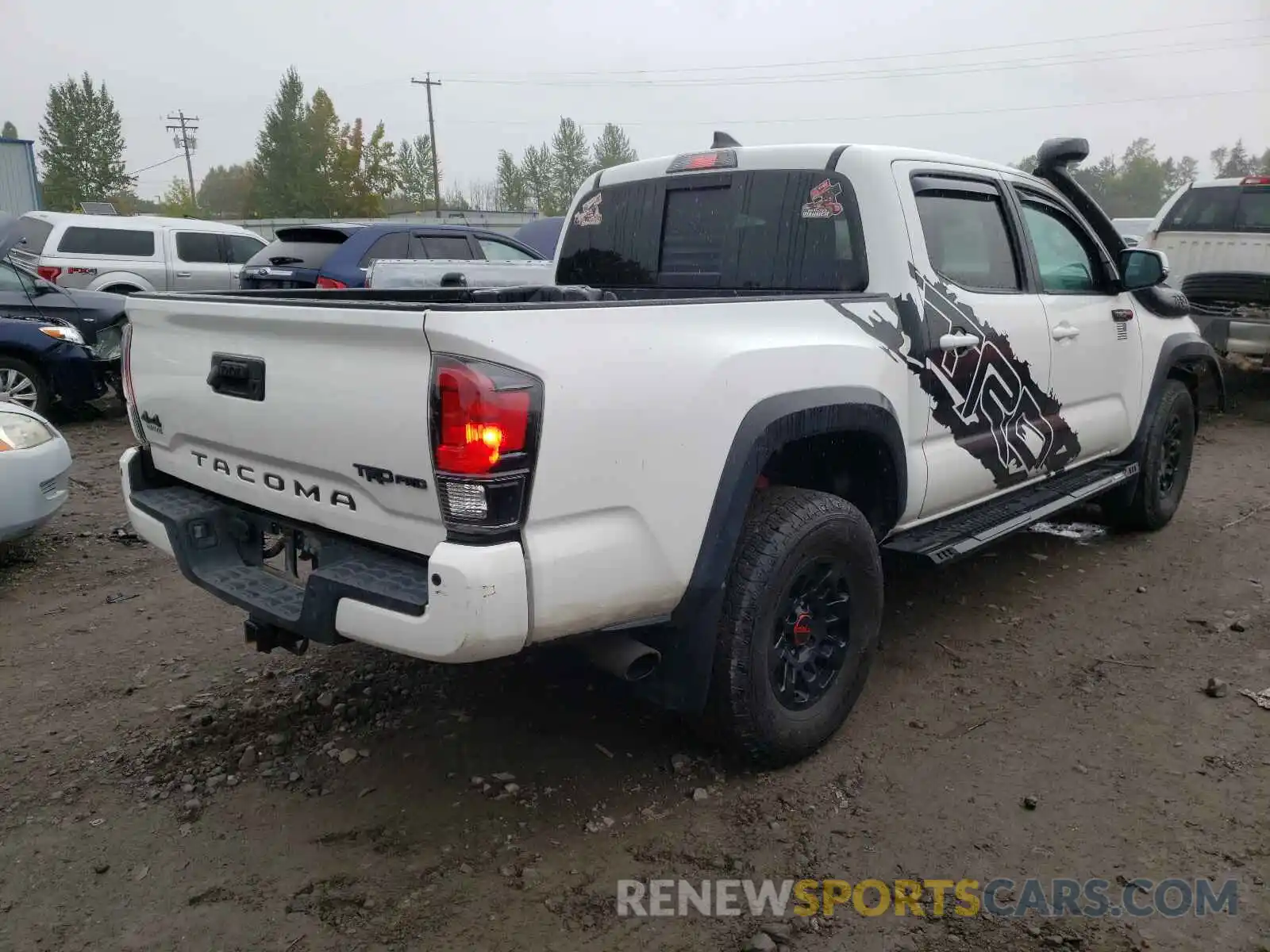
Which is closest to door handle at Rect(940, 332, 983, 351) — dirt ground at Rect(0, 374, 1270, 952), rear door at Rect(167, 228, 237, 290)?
dirt ground at Rect(0, 374, 1270, 952)

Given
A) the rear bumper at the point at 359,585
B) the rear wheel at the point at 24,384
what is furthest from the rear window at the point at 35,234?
the rear bumper at the point at 359,585

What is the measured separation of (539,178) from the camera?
7038 centimetres

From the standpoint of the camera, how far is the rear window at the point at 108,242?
13.2 m

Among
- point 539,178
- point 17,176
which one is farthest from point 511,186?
point 17,176

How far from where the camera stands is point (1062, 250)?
4504 mm

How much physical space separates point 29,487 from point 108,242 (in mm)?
10320

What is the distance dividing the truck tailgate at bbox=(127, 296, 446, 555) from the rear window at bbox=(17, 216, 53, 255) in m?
12.0

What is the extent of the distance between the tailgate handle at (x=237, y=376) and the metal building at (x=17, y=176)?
85.7 ft

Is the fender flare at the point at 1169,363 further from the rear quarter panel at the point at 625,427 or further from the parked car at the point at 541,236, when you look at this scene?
the parked car at the point at 541,236

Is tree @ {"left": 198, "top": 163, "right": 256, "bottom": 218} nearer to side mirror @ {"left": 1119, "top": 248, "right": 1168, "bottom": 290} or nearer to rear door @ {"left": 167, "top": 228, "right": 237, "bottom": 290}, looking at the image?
rear door @ {"left": 167, "top": 228, "right": 237, "bottom": 290}

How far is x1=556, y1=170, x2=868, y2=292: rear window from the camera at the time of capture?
3.50m

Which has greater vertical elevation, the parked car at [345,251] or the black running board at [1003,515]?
the parked car at [345,251]

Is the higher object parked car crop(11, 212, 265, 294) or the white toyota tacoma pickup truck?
parked car crop(11, 212, 265, 294)

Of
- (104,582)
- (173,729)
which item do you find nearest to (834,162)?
(173,729)
